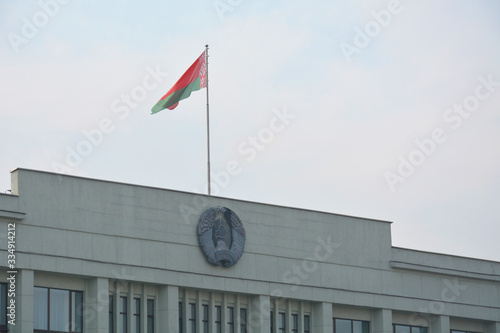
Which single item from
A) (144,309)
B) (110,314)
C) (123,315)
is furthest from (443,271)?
(110,314)

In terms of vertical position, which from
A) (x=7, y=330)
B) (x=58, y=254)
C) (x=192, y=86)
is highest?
(x=192, y=86)

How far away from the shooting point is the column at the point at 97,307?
41.8 metres

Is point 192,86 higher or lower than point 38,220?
higher

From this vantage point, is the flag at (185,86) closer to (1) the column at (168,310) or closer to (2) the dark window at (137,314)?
(1) the column at (168,310)

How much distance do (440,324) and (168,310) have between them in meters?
14.7

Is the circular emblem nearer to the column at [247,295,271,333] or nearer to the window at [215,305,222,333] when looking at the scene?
the window at [215,305,222,333]

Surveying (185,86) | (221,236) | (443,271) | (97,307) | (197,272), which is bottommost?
(97,307)

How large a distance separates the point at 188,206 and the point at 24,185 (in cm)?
704

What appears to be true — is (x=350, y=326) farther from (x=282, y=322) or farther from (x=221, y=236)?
(x=221, y=236)

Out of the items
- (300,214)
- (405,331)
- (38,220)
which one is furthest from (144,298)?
(405,331)

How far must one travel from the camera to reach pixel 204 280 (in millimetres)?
44906

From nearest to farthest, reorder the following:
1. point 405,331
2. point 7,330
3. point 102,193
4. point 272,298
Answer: point 7,330, point 102,193, point 272,298, point 405,331

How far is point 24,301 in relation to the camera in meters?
40.1

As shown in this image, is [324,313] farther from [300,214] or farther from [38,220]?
[38,220]
